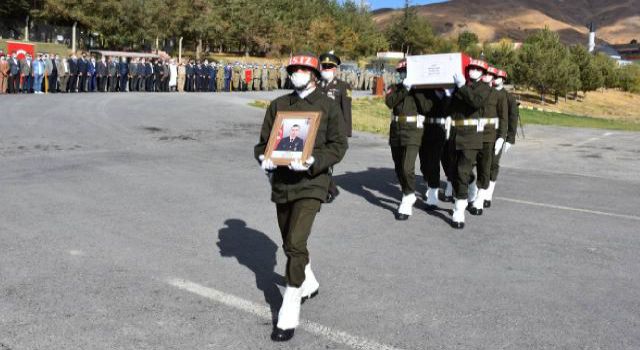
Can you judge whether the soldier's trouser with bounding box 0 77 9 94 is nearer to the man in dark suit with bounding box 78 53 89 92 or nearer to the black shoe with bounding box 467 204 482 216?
the man in dark suit with bounding box 78 53 89 92

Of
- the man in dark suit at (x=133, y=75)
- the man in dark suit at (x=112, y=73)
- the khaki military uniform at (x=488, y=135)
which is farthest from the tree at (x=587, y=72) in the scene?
the khaki military uniform at (x=488, y=135)

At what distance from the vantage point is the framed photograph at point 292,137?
172 inches

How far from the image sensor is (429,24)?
124688 millimetres

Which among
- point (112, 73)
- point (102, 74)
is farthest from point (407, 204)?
point (112, 73)

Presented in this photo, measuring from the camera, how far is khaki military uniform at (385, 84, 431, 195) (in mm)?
8242

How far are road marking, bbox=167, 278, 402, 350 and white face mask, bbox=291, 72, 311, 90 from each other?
5.57ft

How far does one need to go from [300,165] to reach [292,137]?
26cm

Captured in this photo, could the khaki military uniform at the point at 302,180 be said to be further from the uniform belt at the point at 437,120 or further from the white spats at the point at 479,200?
the white spats at the point at 479,200

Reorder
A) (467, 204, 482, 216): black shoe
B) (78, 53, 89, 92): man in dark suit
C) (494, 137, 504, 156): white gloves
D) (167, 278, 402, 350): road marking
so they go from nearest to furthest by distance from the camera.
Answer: (167, 278, 402, 350): road marking, (467, 204, 482, 216): black shoe, (494, 137, 504, 156): white gloves, (78, 53, 89, 92): man in dark suit

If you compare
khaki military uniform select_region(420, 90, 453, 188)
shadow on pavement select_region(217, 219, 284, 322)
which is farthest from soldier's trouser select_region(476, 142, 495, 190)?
shadow on pavement select_region(217, 219, 284, 322)

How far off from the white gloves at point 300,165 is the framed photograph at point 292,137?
25mm

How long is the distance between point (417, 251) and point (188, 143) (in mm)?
8680

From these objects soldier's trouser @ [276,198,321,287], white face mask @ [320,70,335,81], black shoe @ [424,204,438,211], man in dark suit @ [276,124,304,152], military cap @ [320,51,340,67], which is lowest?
black shoe @ [424,204,438,211]

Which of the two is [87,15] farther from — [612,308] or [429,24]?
[429,24]
